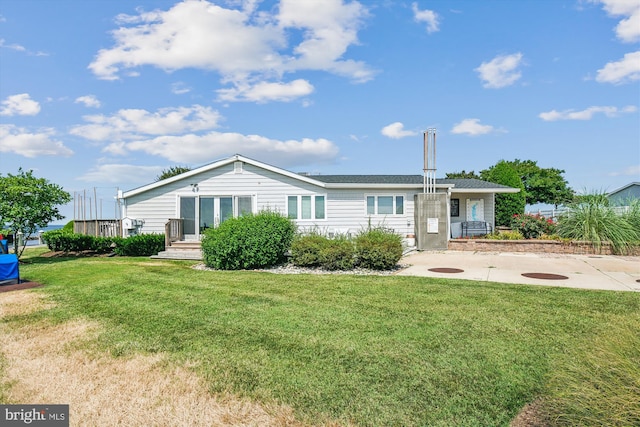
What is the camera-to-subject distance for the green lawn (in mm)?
3100

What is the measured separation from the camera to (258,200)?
54.0 feet

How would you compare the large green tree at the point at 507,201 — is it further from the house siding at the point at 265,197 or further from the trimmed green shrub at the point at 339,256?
the trimmed green shrub at the point at 339,256

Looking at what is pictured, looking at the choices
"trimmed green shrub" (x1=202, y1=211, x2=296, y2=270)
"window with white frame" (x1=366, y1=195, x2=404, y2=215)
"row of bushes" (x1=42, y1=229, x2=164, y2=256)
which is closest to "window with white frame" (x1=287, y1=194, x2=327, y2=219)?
"window with white frame" (x1=366, y1=195, x2=404, y2=215)

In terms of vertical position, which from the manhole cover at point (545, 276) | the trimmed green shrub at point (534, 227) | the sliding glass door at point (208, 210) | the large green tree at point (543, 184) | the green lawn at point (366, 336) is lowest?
the green lawn at point (366, 336)

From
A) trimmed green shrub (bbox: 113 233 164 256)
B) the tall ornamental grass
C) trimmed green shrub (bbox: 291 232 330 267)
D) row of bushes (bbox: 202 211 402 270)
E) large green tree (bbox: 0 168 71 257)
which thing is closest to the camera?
row of bushes (bbox: 202 211 402 270)

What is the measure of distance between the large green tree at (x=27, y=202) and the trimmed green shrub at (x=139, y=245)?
2.39 m

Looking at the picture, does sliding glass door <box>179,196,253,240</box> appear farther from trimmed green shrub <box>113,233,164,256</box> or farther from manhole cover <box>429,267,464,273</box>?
manhole cover <box>429,267,464,273</box>

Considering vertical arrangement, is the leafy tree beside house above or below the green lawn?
above

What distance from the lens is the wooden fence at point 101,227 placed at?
16.5m

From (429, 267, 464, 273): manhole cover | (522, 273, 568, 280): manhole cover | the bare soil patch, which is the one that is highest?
(429, 267, 464, 273): manhole cover

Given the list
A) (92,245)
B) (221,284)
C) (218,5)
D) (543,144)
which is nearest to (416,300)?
(221,284)

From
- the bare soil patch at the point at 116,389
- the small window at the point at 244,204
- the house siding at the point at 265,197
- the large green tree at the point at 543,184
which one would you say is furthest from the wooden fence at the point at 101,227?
the large green tree at the point at 543,184

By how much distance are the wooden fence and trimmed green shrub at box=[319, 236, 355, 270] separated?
1080 cm

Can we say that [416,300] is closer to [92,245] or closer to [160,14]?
[160,14]
